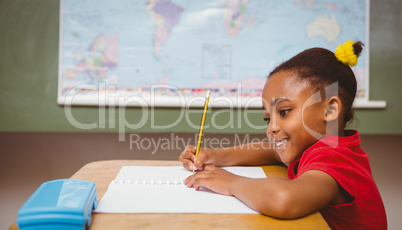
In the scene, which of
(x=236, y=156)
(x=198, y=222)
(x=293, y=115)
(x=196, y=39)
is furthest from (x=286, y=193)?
(x=196, y=39)

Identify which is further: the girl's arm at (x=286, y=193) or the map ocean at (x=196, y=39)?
the map ocean at (x=196, y=39)

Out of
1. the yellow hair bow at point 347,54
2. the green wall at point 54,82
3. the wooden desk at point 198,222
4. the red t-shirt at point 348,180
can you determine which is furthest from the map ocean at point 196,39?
the wooden desk at point 198,222

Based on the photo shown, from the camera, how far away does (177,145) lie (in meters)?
1.56

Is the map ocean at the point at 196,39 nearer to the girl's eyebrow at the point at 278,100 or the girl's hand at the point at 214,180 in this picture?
the girl's eyebrow at the point at 278,100

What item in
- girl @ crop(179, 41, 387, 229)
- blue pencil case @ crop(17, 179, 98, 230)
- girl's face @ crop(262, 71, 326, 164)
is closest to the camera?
blue pencil case @ crop(17, 179, 98, 230)

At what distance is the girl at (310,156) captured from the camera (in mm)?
477

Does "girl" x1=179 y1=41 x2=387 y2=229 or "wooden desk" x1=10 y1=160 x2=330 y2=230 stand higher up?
"girl" x1=179 y1=41 x2=387 y2=229

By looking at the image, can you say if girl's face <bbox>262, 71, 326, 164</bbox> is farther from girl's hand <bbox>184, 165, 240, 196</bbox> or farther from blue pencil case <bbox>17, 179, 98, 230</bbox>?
blue pencil case <bbox>17, 179, 98, 230</bbox>

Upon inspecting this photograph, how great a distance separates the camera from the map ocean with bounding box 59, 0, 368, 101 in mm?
1251

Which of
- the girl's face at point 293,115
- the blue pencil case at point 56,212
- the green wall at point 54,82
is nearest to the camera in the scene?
the blue pencil case at point 56,212

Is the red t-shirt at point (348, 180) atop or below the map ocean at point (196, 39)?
below

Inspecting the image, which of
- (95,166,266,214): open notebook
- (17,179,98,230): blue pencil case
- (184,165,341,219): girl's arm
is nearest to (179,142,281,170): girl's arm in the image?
(95,166,266,214): open notebook

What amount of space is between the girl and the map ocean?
1.67 ft

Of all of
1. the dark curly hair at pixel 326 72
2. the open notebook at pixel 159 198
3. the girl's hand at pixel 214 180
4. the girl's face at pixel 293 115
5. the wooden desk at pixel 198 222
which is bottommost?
the wooden desk at pixel 198 222
